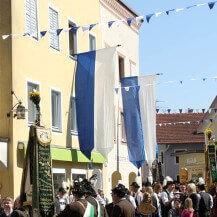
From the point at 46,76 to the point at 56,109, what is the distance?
5.29 ft

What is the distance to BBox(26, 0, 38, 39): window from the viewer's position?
22.8 metres

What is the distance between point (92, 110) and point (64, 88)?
2.69 meters

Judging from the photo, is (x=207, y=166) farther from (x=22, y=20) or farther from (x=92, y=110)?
(x=22, y=20)

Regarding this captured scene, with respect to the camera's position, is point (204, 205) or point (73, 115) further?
point (73, 115)

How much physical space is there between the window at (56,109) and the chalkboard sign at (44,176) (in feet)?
30.0

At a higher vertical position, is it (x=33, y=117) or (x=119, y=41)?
(x=119, y=41)

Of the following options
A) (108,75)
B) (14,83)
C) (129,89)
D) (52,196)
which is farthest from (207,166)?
(52,196)

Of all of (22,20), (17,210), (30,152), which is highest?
(22,20)

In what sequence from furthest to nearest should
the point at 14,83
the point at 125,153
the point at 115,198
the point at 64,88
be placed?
the point at 125,153 → the point at 64,88 → the point at 14,83 → the point at 115,198

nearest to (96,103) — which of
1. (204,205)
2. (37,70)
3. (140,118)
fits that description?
(37,70)

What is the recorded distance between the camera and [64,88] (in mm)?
25500

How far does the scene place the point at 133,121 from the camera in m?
25.0

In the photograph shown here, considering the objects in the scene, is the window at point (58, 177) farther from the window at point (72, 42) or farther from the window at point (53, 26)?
the window at point (72, 42)

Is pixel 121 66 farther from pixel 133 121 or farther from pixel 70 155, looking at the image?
pixel 70 155
